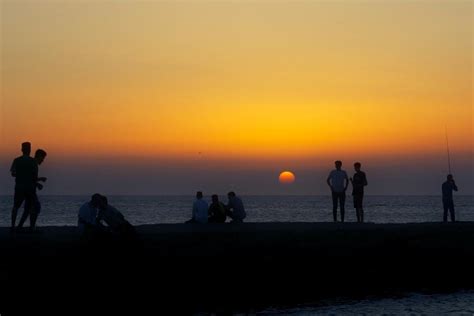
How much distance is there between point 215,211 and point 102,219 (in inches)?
400

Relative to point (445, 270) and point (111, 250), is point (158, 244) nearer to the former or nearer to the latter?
point (111, 250)

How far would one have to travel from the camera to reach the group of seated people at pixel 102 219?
1738 centimetres

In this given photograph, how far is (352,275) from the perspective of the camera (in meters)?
20.3

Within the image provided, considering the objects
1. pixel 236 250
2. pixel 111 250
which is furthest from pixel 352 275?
pixel 111 250

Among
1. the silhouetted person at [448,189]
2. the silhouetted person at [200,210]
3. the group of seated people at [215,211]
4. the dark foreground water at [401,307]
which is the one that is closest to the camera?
the dark foreground water at [401,307]

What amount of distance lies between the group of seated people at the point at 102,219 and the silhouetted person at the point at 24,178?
1.49m

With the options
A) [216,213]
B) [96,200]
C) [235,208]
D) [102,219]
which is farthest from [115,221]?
[235,208]

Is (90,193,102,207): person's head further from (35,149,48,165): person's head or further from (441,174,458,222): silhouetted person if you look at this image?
(441,174,458,222): silhouetted person

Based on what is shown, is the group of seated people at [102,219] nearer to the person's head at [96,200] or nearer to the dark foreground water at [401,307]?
the person's head at [96,200]

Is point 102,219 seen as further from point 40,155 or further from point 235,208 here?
point 235,208

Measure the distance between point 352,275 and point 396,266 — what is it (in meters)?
1.73

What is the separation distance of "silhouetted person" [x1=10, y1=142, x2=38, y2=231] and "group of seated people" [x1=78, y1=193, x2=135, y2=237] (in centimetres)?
149

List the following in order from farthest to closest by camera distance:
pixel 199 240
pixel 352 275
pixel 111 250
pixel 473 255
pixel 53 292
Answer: pixel 473 255 → pixel 199 240 → pixel 352 275 → pixel 111 250 → pixel 53 292

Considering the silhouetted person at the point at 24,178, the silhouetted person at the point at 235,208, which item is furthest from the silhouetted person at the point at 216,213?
the silhouetted person at the point at 24,178
